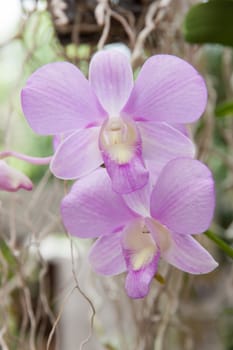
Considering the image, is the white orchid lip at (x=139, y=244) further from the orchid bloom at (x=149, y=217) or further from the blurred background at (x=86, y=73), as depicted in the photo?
the blurred background at (x=86, y=73)

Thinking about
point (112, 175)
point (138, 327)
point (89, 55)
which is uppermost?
point (112, 175)

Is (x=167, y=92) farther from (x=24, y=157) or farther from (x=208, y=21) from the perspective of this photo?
(x=208, y=21)

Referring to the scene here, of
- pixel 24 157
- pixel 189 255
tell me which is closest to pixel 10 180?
pixel 24 157

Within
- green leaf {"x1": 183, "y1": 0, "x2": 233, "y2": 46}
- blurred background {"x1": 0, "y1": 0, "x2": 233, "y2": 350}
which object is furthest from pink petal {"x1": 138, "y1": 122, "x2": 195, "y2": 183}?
green leaf {"x1": 183, "y1": 0, "x2": 233, "y2": 46}

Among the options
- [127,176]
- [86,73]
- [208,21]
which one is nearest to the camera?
[127,176]

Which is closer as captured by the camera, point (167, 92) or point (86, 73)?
point (167, 92)

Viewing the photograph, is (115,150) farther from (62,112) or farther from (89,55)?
(89,55)

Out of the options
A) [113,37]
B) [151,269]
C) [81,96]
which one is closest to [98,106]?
[81,96]
